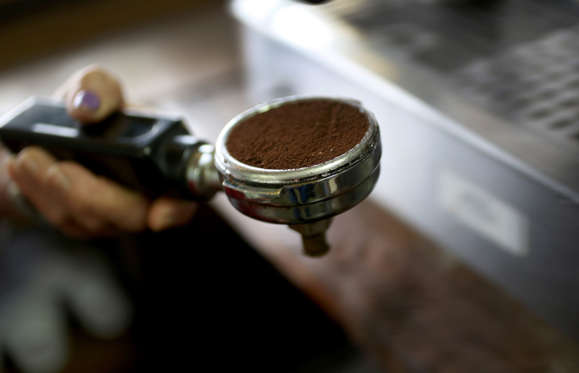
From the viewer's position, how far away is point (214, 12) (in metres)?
1.41

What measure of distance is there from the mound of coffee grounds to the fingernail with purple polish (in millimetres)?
166

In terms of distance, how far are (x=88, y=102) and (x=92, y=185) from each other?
76 mm

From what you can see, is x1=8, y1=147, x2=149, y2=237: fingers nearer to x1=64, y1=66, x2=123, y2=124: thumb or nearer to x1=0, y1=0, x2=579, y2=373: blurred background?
x1=64, y1=66, x2=123, y2=124: thumb

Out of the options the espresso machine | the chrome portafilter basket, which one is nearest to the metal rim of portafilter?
the chrome portafilter basket

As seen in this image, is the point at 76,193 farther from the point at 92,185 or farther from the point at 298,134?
the point at 298,134

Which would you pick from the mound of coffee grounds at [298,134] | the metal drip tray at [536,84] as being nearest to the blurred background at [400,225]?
the metal drip tray at [536,84]

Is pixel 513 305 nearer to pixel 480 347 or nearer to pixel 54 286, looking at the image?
pixel 480 347

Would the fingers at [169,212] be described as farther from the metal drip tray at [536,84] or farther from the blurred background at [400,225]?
the metal drip tray at [536,84]

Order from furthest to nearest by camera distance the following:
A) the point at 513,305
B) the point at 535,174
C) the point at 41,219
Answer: the point at 41,219 < the point at 513,305 < the point at 535,174

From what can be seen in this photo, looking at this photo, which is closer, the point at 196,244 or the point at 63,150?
the point at 63,150

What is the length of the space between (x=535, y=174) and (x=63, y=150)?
1.21 ft

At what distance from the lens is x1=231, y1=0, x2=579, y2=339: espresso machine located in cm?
40

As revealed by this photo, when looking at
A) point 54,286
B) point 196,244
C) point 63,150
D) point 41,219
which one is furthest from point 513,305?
point 54,286

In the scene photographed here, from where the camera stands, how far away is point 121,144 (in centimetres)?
42
